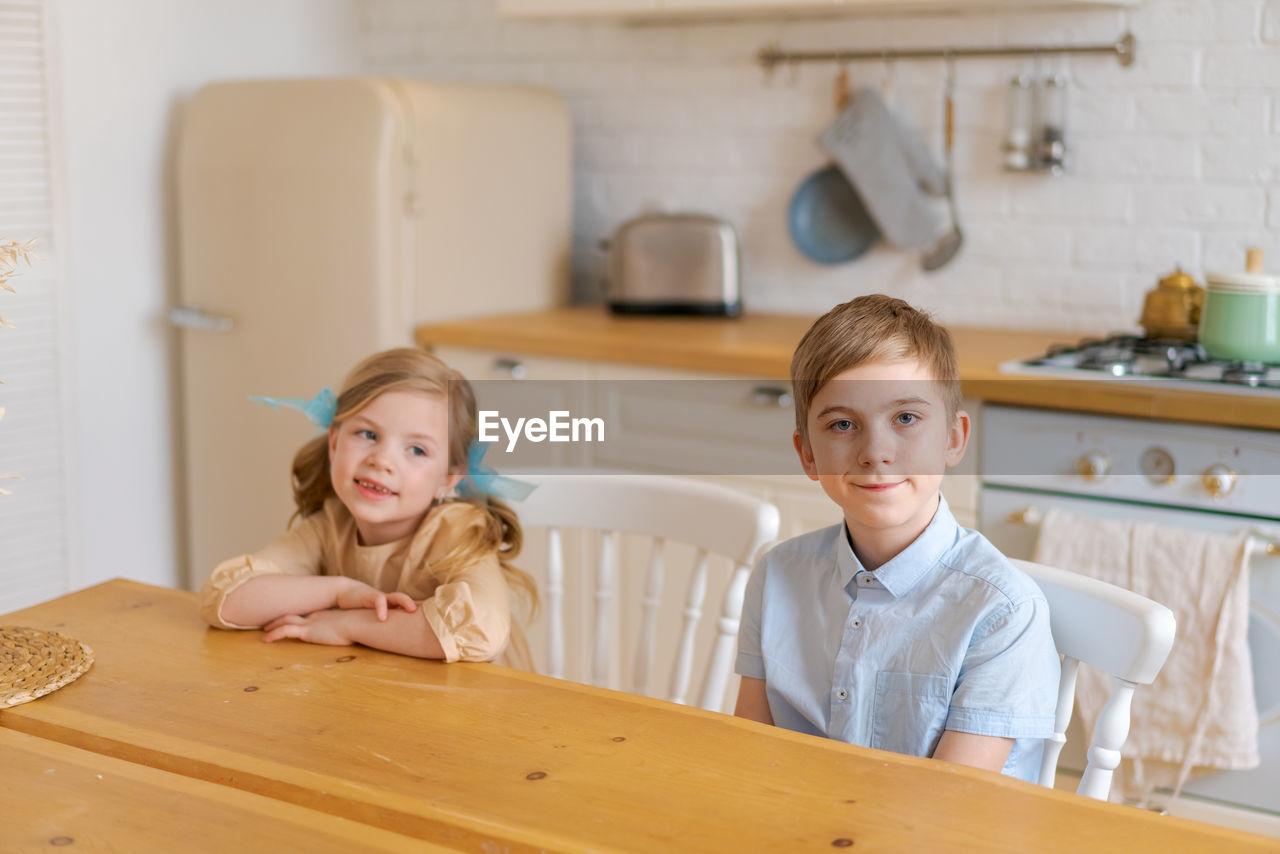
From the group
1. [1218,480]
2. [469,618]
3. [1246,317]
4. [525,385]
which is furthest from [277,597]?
[1246,317]

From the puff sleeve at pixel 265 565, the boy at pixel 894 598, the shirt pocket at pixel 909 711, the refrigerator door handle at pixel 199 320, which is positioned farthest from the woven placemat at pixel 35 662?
the refrigerator door handle at pixel 199 320

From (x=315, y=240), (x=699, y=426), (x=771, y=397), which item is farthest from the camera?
(x=315, y=240)

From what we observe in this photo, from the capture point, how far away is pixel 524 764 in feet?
3.33

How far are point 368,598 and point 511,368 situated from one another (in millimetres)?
1287

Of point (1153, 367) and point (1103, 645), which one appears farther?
point (1153, 367)

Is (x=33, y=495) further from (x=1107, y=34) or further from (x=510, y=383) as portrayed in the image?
(x=1107, y=34)

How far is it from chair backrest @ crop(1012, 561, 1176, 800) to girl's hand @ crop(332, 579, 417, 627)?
0.62m

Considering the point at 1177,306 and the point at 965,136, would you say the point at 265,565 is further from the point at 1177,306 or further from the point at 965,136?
the point at 965,136

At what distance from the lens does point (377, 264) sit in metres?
2.62

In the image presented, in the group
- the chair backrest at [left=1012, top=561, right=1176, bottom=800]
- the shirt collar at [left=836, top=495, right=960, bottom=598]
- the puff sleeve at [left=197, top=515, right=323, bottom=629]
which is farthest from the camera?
the puff sleeve at [left=197, top=515, right=323, bottom=629]

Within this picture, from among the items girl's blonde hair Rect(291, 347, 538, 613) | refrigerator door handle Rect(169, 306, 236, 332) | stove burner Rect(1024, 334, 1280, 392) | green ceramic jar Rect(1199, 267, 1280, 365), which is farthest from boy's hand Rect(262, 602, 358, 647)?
refrigerator door handle Rect(169, 306, 236, 332)

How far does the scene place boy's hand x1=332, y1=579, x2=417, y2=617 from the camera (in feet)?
4.34

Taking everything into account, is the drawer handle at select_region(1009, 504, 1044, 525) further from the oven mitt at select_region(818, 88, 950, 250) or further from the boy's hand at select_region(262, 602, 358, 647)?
the boy's hand at select_region(262, 602, 358, 647)

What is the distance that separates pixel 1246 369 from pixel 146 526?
2254mm
